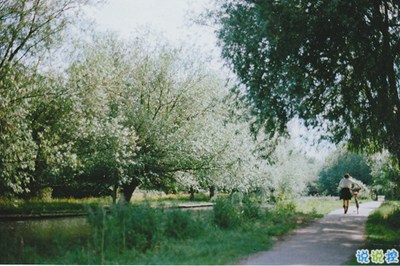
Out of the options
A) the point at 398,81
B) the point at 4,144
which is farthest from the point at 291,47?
the point at 4,144

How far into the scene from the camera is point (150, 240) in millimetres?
10117

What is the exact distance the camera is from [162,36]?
27.6 m

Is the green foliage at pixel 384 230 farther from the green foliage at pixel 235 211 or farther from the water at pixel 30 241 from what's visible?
the water at pixel 30 241

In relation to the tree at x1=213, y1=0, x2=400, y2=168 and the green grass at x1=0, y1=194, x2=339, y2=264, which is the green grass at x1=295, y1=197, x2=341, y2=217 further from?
the green grass at x1=0, y1=194, x2=339, y2=264

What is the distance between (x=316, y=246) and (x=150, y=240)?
4.30 m

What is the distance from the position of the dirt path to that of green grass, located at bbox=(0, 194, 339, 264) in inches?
17.4

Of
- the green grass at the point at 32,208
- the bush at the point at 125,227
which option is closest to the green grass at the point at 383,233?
the bush at the point at 125,227

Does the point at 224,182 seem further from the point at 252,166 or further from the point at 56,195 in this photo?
the point at 56,195

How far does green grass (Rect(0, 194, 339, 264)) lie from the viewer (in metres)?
8.84

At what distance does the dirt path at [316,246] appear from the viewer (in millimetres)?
8484

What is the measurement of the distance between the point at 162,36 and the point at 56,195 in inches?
630

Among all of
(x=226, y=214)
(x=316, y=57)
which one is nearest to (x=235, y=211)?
(x=226, y=214)

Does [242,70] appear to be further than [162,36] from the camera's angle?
No

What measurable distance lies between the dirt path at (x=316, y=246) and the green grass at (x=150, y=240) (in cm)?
44
